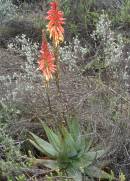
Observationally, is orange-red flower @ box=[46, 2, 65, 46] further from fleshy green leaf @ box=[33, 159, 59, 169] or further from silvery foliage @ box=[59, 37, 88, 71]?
silvery foliage @ box=[59, 37, 88, 71]

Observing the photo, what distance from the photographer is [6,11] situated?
21.6 feet

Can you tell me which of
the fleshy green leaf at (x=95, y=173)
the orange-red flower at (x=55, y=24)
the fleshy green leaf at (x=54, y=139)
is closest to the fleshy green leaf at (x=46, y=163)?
the fleshy green leaf at (x=54, y=139)

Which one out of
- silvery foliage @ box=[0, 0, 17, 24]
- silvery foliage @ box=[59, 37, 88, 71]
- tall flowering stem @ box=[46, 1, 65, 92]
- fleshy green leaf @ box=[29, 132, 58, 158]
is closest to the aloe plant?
fleshy green leaf @ box=[29, 132, 58, 158]

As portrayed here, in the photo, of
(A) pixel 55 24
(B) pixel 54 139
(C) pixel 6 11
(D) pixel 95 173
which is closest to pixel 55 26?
(A) pixel 55 24

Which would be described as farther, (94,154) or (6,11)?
(6,11)

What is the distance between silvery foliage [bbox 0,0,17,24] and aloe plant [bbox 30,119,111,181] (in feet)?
9.11

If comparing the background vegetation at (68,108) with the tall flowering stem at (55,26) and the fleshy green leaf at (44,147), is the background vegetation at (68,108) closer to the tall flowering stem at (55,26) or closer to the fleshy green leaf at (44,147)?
the fleshy green leaf at (44,147)

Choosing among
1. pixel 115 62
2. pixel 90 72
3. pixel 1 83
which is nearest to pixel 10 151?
pixel 1 83

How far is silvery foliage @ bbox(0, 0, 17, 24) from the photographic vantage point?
6.47 metres

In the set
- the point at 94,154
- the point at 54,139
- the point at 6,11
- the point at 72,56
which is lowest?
the point at 94,154

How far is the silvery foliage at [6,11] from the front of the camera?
6.47 m

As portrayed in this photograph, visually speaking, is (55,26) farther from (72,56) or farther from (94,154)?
(72,56)

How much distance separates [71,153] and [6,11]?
310 cm

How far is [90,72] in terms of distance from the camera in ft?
Result: 17.9
